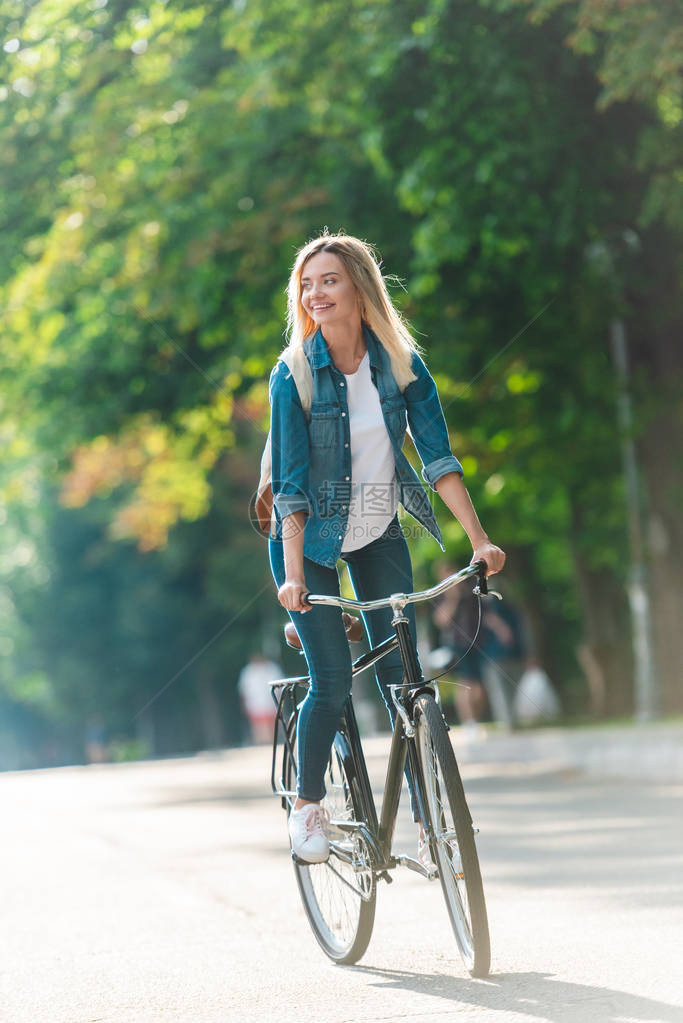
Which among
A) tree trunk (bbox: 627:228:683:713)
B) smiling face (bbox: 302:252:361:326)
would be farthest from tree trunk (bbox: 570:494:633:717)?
smiling face (bbox: 302:252:361:326)

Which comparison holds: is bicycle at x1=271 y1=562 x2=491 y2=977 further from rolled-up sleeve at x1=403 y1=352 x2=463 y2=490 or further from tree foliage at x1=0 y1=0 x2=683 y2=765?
tree foliage at x1=0 y1=0 x2=683 y2=765

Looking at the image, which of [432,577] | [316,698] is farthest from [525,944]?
[432,577]

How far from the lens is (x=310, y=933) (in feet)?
18.9

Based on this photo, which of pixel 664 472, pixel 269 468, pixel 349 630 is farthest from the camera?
pixel 664 472

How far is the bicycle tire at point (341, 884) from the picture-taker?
4.97 m

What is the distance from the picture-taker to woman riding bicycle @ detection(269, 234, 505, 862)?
15.7ft

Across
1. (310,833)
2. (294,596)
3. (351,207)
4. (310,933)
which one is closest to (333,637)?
(294,596)

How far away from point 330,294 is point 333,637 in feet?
3.41

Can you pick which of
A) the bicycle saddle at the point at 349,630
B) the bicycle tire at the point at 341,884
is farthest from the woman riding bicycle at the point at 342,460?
the bicycle saddle at the point at 349,630

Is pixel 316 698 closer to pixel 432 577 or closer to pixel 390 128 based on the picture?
pixel 390 128

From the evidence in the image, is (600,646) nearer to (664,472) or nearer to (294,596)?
(664,472)

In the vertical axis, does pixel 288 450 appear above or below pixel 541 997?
above

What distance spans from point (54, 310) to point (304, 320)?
543 inches

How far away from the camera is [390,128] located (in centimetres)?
1316
